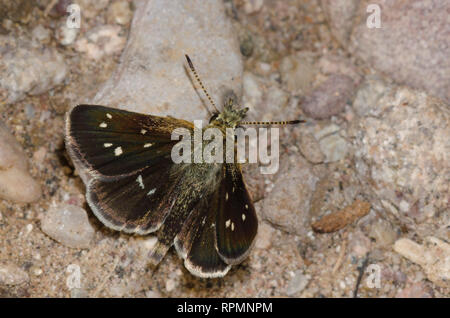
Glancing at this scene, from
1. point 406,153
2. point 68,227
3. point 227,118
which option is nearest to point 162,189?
point 227,118

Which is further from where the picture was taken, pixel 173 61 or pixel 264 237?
pixel 264 237

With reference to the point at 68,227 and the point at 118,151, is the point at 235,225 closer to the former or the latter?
the point at 118,151

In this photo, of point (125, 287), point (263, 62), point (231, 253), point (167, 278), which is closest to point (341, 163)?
point (263, 62)

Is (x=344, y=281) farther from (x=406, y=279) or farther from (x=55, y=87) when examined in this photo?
→ (x=55, y=87)

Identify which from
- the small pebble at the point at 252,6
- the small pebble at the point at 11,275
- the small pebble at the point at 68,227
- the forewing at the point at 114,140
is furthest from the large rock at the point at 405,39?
the small pebble at the point at 11,275

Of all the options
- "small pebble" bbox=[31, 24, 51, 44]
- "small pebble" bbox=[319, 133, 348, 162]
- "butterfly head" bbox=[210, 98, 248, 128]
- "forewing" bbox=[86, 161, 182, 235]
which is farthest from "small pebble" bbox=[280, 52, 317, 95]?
"small pebble" bbox=[31, 24, 51, 44]

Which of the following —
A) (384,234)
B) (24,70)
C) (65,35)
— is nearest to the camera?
(24,70)

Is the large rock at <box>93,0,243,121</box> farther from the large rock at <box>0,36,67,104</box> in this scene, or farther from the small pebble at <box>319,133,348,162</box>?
the small pebble at <box>319,133,348,162</box>
